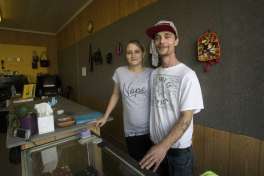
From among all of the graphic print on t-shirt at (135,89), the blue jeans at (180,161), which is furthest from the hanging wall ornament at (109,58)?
the blue jeans at (180,161)

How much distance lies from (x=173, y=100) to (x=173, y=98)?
1 centimetres

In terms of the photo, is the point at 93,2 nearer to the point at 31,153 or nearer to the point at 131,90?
the point at 131,90

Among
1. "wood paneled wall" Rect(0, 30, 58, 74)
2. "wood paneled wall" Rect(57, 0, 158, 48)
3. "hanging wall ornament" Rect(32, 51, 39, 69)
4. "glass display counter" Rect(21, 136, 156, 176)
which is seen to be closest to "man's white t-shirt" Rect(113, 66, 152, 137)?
"glass display counter" Rect(21, 136, 156, 176)

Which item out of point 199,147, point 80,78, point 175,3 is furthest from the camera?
point 80,78

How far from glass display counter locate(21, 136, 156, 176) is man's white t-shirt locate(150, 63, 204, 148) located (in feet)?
1.03

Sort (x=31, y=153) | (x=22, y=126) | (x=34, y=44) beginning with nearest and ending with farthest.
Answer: (x=31, y=153)
(x=22, y=126)
(x=34, y=44)

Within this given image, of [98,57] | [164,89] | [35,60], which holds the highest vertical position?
[35,60]

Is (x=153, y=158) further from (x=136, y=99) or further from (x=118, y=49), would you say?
(x=118, y=49)

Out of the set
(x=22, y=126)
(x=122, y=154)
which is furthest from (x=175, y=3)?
(x=22, y=126)

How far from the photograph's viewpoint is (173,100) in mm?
991

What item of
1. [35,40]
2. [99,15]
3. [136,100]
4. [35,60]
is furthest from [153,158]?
[35,40]

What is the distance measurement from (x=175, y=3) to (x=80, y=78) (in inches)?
120

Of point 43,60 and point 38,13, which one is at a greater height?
point 38,13

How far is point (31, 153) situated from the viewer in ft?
3.21
